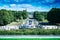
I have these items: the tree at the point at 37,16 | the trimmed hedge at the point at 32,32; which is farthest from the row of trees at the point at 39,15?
the trimmed hedge at the point at 32,32

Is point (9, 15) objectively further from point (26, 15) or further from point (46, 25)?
point (46, 25)

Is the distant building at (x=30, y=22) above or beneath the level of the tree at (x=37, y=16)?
beneath

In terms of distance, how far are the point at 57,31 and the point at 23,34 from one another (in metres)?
0.73

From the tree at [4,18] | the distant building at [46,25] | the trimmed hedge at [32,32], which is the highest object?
the tree at [4,18]

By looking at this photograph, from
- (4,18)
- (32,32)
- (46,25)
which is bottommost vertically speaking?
(32,32)

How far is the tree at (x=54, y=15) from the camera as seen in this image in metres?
5.46

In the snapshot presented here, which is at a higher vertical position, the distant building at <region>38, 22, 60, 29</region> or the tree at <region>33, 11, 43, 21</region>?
the tree at <region>33, 11, 43, 21</region>

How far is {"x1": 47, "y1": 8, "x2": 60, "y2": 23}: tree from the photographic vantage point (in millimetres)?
5465

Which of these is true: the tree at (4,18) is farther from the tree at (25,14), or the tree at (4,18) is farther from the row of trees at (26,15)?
the tree at (25,14)

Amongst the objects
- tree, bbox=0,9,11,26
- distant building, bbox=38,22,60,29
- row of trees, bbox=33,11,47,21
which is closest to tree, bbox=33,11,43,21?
row of trees, bbox=33,11,47,21

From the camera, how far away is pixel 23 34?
5438mm

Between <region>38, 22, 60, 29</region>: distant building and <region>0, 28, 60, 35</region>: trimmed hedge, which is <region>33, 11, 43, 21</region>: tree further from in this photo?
<region>0, 28, 60, 35</region>: trimmed hedge

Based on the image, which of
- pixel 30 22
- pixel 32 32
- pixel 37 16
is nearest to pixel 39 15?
pixel 37 16

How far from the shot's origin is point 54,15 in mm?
5477
